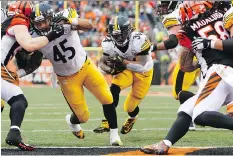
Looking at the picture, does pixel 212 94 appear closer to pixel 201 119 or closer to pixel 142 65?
pixel 201 119

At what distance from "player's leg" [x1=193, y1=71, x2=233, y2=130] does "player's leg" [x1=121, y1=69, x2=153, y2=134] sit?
7.04ft

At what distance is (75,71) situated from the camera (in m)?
5.99

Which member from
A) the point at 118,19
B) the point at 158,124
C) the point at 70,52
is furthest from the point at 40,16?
the point at 158,124

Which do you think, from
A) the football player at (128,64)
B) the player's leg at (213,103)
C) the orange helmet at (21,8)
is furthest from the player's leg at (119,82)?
the player's leg at (213,103)

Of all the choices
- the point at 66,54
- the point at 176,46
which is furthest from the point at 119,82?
the point at 66,54

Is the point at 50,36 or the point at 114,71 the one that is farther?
the point at 114,71

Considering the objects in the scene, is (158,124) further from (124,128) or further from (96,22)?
(96,22)

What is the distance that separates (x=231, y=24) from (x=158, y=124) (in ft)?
9.96

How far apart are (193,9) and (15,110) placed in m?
1.73

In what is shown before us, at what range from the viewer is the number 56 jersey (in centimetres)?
582

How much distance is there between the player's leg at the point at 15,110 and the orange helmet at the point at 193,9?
1537 mm

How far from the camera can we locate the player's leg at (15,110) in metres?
5.11

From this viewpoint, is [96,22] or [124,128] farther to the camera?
[96,22]

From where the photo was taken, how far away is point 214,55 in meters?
5.08
